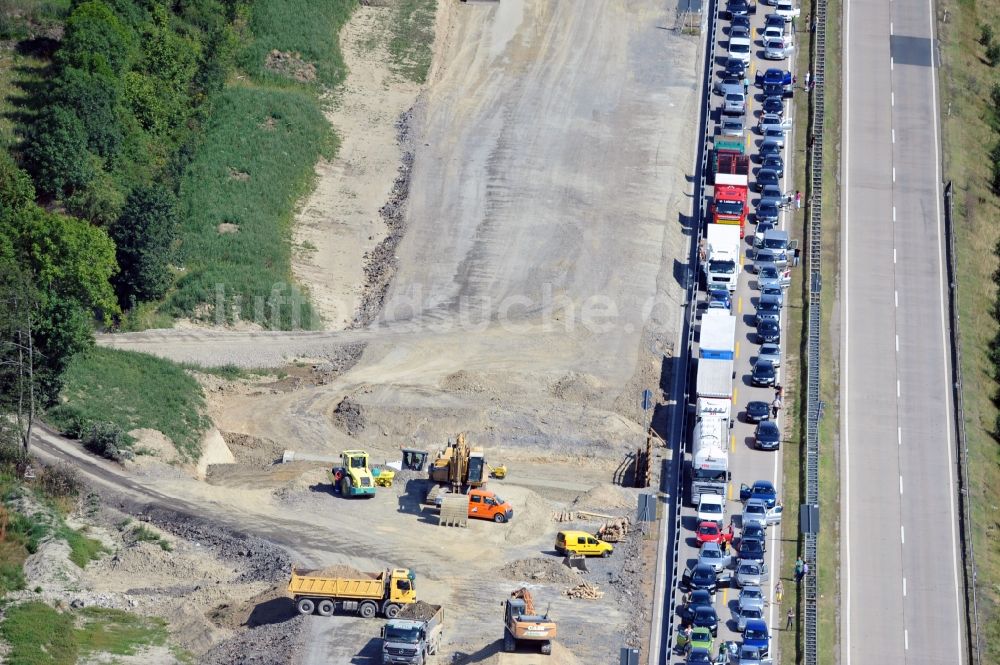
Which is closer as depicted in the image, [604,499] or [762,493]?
[762,493]

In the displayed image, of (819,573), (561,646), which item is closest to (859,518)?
(819,573)

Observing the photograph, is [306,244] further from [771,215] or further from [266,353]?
[771,215]

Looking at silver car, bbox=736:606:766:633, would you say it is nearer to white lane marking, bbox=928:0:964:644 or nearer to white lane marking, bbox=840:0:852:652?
white lane marking, bbox=840:0:852:652

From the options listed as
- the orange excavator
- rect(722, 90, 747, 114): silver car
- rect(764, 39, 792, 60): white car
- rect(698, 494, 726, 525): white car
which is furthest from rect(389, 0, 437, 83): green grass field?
the orange excavator

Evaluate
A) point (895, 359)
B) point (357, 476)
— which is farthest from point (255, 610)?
point (895, 359)

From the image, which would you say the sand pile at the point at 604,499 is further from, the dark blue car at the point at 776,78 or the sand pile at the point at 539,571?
the dark blue car at the point at 776,78

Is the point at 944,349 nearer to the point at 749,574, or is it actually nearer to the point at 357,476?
the point at 749,574
